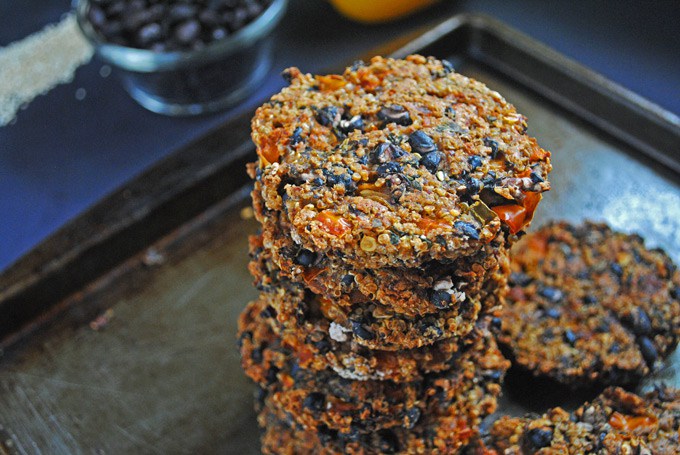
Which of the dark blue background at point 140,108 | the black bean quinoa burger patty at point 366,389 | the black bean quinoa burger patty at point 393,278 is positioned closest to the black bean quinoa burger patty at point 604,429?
the black bean quinoa burger patty at point 366,389

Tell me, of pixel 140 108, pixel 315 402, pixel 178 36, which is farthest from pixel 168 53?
pixel 315 402

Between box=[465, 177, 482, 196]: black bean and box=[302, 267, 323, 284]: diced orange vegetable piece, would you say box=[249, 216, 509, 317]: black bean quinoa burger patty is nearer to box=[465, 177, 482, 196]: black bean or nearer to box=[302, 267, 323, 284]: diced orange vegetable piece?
box=[302, 267, 323, 284]: diced orange vegetable piece

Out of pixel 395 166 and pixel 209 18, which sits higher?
pixel 395 166

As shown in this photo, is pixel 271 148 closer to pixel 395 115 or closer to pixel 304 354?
pixel 395 115

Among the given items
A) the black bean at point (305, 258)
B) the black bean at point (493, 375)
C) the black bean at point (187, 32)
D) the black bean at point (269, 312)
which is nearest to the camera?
the black bean at point (305, 258)

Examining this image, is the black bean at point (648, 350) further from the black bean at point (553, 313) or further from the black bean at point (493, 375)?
the black bean at point (493, 375)

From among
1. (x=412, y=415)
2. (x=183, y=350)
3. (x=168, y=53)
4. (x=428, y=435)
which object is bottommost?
(x=183, y=350)
